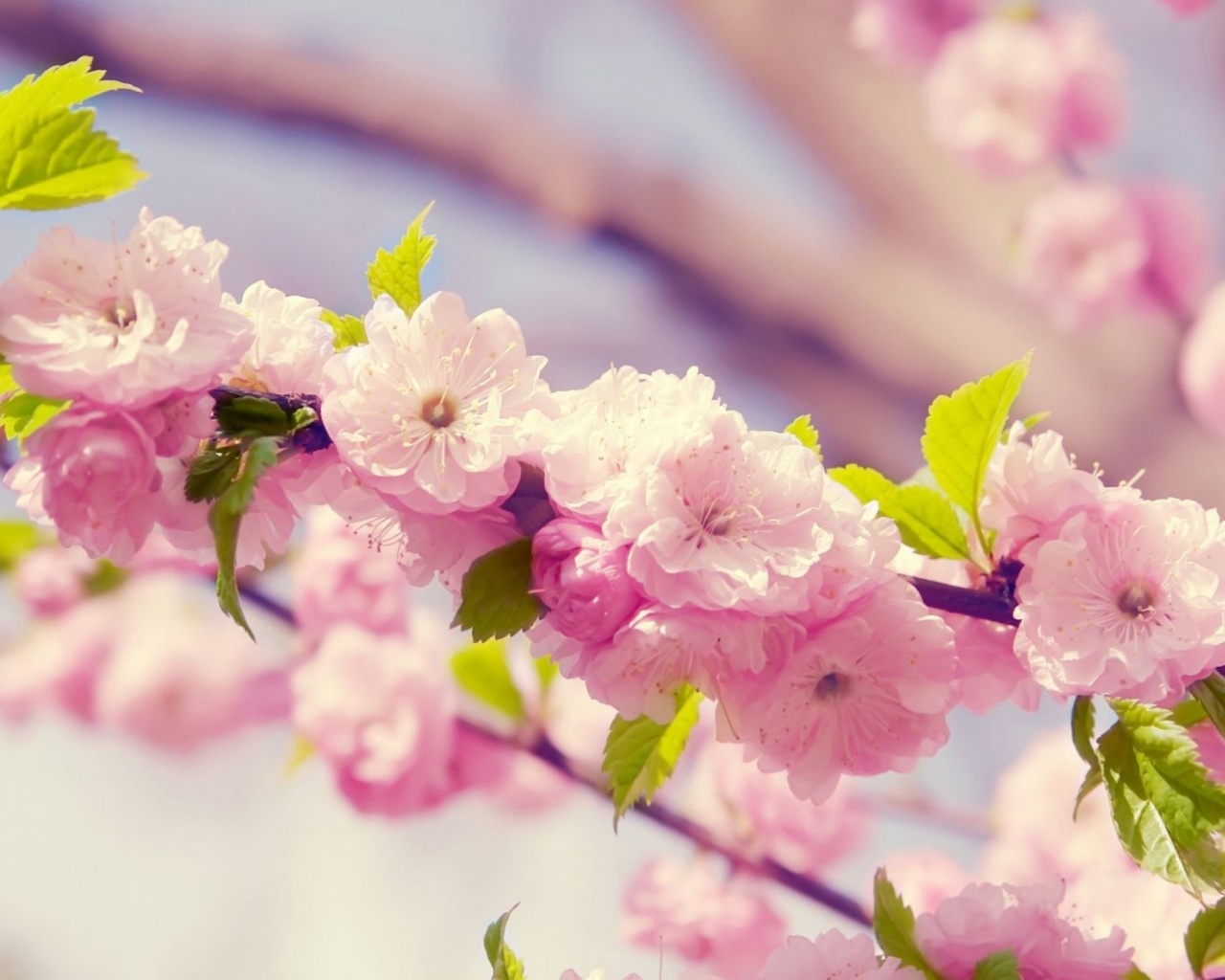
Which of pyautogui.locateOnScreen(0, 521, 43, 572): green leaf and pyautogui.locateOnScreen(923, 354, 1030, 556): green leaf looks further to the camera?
pyautogui.locateOnScreen(0, 521, 43, 572): green leaf

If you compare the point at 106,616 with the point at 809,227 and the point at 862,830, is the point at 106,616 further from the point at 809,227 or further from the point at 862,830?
the point at 809,227

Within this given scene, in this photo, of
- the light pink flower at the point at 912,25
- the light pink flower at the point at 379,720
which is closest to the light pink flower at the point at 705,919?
the light pink flower at the point at 379,720

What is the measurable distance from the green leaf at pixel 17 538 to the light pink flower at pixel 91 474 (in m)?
0.92

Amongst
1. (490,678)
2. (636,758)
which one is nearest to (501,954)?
(636,758)

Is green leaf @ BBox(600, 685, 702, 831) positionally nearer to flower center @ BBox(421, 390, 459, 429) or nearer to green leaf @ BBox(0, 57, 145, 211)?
flower center @ BBox(421, 390, 459, 429)

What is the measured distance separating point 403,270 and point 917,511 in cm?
17

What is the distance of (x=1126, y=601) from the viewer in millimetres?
358

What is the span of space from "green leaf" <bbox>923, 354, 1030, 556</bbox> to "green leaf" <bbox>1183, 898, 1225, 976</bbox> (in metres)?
0.14

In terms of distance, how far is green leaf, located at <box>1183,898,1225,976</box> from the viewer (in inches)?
15.1

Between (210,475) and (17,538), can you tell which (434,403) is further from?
(17,538)

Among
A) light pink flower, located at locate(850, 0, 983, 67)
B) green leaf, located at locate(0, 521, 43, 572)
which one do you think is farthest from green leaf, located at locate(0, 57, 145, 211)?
light pink flower, located at locate(850, 0, 983, 67)

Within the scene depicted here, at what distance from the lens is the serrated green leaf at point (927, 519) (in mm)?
391

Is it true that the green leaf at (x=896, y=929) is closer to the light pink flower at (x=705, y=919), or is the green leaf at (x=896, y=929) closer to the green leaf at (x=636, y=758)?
the green leaf at (x=636, y=758)

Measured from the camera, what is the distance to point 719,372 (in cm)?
217
